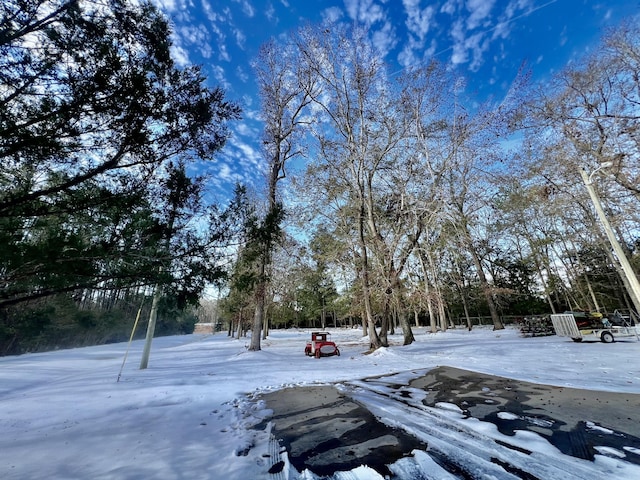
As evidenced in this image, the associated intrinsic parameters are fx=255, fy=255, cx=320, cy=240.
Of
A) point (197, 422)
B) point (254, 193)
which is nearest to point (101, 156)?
point (197, 422)

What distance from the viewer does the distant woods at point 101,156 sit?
3.11m

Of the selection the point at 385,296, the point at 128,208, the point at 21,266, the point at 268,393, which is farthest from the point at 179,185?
the point at 385,296

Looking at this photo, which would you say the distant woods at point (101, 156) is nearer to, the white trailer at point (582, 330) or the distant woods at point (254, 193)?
the distant woods at point (254, 193)

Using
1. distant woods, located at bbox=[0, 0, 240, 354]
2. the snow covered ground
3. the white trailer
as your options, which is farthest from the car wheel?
distant woods, located at bbox=[0, 0, 240, 354]

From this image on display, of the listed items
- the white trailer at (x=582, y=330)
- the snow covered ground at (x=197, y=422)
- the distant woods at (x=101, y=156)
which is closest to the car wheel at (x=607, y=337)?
the white trailer at (x=582, y=330)

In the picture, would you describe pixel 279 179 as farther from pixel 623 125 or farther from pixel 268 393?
pixel 623 125

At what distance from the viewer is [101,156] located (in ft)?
11.8

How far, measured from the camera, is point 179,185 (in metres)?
4.48

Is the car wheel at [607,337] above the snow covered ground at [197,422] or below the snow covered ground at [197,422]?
above

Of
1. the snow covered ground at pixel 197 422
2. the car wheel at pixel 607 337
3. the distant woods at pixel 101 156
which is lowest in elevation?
the snow covered ground at pixel 197 422

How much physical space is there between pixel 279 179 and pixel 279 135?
2.43 meters

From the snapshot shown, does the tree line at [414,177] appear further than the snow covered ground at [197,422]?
Yes

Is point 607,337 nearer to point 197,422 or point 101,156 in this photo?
point 197,422

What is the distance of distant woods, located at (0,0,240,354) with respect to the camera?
10.2 ft
